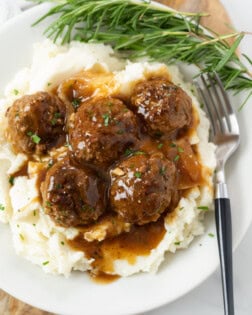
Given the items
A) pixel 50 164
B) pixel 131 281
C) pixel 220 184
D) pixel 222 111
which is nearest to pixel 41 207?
pixel 50 164

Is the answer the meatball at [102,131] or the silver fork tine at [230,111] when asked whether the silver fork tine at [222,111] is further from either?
the meatball at [102,131]

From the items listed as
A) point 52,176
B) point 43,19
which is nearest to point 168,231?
point 52,176

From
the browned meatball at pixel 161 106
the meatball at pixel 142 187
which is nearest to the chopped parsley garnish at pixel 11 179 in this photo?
the meatball at pixel 142 187

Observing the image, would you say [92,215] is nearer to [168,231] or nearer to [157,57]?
[168,231]

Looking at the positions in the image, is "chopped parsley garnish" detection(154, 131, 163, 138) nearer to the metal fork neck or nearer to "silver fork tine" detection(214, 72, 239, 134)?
the metal fork neck

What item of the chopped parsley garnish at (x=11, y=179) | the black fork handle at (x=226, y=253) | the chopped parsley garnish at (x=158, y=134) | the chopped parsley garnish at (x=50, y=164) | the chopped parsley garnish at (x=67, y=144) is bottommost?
the black fork handle at (x=226, y=253)
